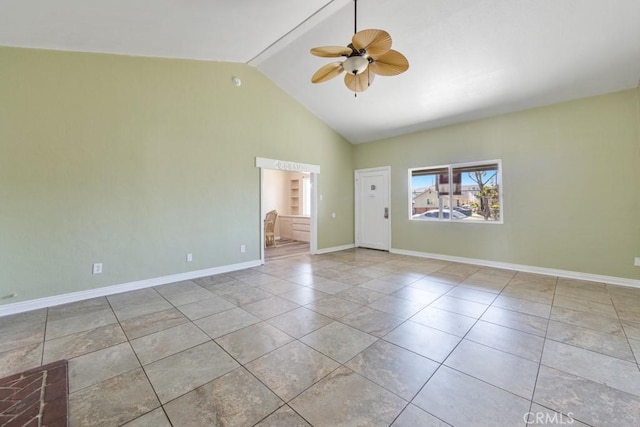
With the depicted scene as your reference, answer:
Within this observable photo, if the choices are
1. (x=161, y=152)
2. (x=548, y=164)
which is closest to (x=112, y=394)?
(x=161, y=152)

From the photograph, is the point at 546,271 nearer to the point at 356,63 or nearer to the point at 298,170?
the point at 356,63

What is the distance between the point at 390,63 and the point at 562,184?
3.99 meters

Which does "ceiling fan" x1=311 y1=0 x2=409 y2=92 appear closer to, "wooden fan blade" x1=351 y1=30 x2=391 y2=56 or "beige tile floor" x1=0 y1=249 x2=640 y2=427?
"wooden fan blade" x1=351 y1=30 x2=391 y2=56

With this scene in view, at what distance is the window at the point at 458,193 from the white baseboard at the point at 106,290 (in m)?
4.37

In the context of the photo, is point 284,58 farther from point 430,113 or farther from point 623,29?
point 623,29

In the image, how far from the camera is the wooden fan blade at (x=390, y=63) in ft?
8.39

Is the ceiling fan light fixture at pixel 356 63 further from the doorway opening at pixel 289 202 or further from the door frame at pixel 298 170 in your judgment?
the doorway opening at pixel 289 202

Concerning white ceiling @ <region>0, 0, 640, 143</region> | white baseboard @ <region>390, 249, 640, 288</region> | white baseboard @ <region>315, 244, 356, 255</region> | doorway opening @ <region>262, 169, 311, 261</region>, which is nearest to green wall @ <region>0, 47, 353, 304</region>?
white ceiling @ <region>0, 0, 640, 143</region>

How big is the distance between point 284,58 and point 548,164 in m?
5.00

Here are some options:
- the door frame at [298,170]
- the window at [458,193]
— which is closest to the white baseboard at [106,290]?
the door frame at [298,170]

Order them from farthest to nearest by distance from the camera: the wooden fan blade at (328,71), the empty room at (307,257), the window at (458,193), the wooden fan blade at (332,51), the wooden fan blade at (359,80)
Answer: the window at (458,193) < the wooden fan blade at (359,80) < the wooden fan blade at (328,71) < the wooden fan blade at (332,51) < the empty room at (307,257)

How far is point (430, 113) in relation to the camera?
17.5ft

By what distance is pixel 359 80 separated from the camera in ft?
10.0

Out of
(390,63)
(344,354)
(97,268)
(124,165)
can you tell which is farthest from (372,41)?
(97,268)
